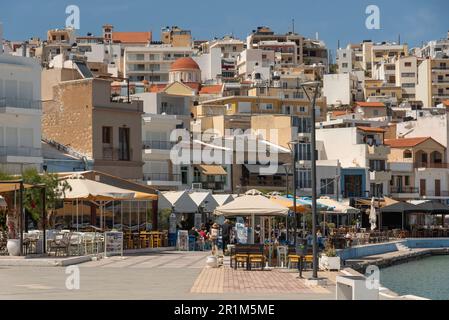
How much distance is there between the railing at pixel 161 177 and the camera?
68.7 metres

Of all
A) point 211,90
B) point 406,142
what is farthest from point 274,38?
point 406,142

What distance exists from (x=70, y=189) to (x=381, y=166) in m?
52.8

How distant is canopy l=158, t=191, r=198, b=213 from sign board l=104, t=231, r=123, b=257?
10555 mm

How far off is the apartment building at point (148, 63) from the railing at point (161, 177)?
331 ft

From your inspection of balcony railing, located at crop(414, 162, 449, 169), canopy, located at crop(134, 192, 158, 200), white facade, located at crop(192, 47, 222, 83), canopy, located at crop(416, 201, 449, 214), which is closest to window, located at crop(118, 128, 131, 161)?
canopy, located at crop(134, 192, 158, 200)

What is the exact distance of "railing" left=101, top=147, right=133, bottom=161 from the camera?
60188 mm

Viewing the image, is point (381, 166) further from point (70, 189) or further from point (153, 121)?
point (70, 189)

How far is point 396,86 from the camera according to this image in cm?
16512

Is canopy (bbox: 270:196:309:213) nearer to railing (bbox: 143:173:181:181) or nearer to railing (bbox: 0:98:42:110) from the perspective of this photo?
railing (bbox: 0:98:42:110)

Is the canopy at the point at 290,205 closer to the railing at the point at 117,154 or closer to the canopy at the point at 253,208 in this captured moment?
the canopy at the point at 253,208

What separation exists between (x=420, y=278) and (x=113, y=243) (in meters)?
13.7

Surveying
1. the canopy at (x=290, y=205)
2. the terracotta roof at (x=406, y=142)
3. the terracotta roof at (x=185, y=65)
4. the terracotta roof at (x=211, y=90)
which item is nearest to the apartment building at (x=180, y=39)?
the terracotta roof at (x=185, y=65)

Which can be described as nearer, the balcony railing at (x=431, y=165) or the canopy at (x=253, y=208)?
the canopy at (x=253, y=208)
